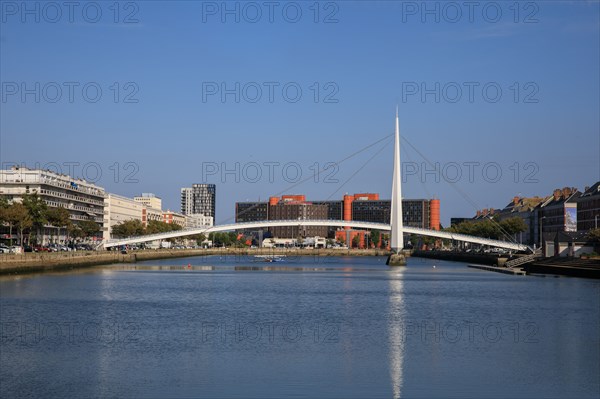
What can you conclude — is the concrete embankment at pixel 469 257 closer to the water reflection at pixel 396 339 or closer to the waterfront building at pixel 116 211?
the water reflection at pixel 396 339

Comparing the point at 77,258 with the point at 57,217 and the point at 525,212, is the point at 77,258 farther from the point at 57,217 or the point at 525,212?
the point at 525,212

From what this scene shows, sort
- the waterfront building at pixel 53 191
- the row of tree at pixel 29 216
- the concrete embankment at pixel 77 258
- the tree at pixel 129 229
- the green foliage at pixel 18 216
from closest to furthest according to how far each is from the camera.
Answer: the concrete embankment at pixel 77 258, the green foliage at pixel 18 216, the row of tree at pixel 29 216, the waterfront building at pixel 53 191, the tree at pixel 129 229

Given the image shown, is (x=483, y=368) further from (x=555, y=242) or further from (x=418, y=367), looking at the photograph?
(x=555, y=242)

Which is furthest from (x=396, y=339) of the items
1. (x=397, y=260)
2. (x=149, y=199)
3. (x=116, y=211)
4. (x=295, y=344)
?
(x=149, y=199)

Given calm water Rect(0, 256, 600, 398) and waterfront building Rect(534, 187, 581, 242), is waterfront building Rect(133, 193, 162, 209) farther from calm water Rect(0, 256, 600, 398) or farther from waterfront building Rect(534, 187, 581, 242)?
calm water Rect(0, 256, 600, 398)

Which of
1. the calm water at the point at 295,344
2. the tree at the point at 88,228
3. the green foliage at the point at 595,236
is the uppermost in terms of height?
the tree at the point at 88,228

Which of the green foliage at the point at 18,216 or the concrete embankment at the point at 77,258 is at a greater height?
the green foliage at the point at 18,216

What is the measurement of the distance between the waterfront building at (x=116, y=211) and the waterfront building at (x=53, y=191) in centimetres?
983

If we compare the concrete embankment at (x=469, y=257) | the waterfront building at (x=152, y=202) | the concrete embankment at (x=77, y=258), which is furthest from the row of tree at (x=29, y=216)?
the waterfront building at (x=152, y=202)

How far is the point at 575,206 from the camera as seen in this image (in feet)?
319

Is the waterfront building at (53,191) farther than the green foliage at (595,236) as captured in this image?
Yes

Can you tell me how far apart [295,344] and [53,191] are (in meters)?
76.7

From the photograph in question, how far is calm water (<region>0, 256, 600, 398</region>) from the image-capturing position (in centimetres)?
1672

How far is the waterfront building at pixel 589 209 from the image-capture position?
85562 mm
